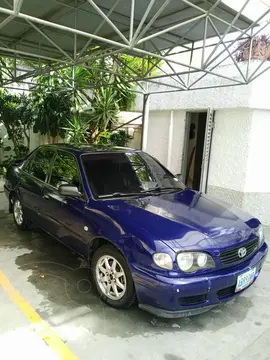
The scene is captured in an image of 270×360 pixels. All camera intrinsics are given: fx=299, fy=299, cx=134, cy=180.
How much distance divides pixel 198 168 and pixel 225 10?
4.23 m

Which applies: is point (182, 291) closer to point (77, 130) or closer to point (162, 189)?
point (162, 189)

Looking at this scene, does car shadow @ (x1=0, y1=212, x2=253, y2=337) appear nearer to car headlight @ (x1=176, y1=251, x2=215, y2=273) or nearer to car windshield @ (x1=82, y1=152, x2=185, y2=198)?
car headlight @ (x1=176, y1=251, x2=215, y2=273)

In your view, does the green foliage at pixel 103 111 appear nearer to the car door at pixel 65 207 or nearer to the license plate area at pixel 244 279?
the car door at pixel 65 207

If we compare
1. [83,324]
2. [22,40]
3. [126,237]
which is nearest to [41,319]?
[83,324]

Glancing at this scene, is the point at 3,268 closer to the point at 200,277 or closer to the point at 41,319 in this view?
the point at 41,319

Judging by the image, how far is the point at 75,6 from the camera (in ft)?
15.6

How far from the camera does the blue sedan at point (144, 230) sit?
259 cm

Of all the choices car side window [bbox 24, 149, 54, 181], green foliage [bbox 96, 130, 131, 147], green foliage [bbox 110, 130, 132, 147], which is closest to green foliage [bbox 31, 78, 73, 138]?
green foliage [bbox 96, 130, 131, 147]

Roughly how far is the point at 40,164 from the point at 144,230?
260 centimetres

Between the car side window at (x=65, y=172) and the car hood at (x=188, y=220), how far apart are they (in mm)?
731

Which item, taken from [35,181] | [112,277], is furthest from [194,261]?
[35,181]

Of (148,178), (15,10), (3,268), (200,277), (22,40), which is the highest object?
(22,40)

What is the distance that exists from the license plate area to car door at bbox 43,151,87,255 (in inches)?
64.7

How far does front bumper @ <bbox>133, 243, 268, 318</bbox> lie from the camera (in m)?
2.52
